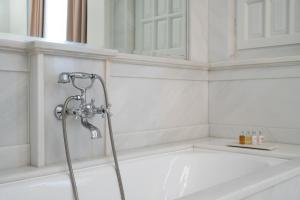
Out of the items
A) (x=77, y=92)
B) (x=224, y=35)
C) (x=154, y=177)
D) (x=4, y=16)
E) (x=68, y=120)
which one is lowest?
(x=154, y=177)

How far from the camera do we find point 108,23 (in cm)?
190

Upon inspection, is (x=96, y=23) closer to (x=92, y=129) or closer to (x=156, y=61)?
(x=156, y=61)

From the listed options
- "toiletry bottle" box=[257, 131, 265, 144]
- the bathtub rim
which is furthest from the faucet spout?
"toiletry bottle" box=[257, 131, 265, 144]

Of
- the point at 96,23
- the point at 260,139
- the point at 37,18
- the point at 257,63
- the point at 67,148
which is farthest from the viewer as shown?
the point at 257,63

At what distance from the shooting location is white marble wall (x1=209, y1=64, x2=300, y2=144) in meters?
2.07

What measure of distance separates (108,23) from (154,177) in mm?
812

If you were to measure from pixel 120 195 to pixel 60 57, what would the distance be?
2.04 ft

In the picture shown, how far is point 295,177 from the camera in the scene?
138 centimetres

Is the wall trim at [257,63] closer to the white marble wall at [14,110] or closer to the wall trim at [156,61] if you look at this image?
the wall trim at [156,61]

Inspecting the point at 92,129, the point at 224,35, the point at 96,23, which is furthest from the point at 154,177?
the point at 224,35

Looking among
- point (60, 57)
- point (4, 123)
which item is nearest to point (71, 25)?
point (60, 57)

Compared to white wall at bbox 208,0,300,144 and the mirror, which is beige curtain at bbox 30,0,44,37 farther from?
white wall at bbox 208,0,300,144

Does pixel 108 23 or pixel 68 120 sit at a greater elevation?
pixel 108 23

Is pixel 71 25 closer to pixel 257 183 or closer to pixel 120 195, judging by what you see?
pixel 120 195
